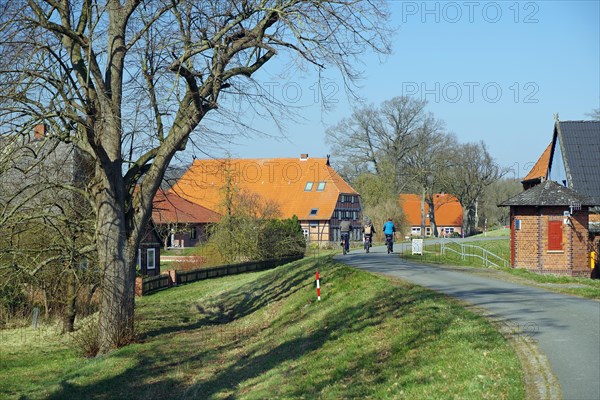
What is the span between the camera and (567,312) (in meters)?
14.6

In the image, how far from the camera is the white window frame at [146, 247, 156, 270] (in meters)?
42.2

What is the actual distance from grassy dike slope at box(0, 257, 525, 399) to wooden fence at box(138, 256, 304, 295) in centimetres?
1094

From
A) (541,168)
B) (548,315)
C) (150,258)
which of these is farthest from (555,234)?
(150,258)

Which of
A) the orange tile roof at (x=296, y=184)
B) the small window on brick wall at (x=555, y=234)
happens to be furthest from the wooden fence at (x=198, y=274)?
the orange tile roof at (x=296, y=184)

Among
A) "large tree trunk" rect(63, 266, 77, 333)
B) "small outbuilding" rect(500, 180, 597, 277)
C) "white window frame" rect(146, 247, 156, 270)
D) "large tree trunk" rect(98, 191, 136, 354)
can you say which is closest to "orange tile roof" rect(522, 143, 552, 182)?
"small outbuilding" rect(500, 180, 597, 277)

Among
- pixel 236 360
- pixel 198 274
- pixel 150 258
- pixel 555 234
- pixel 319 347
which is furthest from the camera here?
pixel 150 258

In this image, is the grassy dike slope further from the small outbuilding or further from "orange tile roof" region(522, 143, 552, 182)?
"orange tile roof" region(522, 143, 552, 182)

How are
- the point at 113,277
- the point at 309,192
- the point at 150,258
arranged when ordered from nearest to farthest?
the point at 113,277 → the point at 150,258 → the point at 309,192

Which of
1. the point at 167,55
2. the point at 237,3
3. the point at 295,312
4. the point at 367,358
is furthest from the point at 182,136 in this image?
the point at 367,358

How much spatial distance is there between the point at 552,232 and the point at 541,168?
19.3m

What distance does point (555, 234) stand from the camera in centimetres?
3284

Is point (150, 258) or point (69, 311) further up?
point (150, 258)

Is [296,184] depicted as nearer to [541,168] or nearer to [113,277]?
[541,168]

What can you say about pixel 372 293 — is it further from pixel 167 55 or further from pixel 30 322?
pixel 30 322
